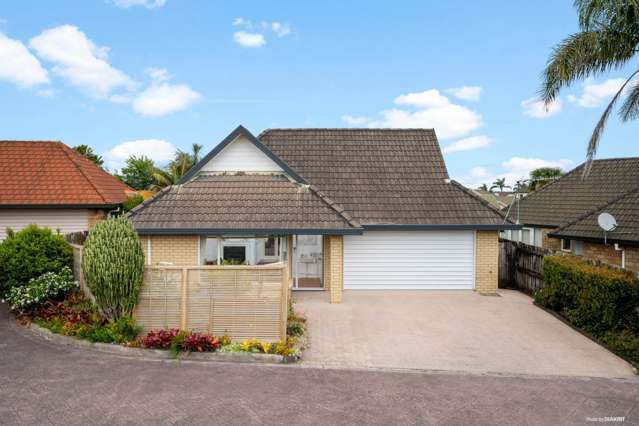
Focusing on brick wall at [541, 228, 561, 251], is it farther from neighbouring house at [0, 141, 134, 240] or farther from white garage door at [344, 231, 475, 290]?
neighbouring house at [0, 141, 134, 240]

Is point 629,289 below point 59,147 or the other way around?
below

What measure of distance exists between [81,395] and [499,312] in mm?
10296

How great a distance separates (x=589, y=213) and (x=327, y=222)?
10608 mm

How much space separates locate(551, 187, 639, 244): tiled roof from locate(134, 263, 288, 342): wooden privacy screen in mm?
10820

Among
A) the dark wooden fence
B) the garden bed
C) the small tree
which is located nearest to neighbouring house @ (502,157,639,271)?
the dark wooden fence

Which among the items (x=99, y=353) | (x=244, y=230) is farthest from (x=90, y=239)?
(x=244, y=230)

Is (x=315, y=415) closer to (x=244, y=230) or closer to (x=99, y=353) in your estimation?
(x=99, y=353)

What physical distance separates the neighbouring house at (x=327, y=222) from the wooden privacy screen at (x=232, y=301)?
12.8 ft

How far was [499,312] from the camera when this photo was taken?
39.8ft

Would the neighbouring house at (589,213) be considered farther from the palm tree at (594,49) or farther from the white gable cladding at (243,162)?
the white gable cladding at (243,162)

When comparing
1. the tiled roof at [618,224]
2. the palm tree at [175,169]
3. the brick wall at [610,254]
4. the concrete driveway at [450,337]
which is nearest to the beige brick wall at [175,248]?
the concrete driveway at [450,337]

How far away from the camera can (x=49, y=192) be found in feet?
55.8

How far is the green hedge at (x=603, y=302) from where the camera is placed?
9.16m

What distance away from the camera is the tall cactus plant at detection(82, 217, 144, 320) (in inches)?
343
